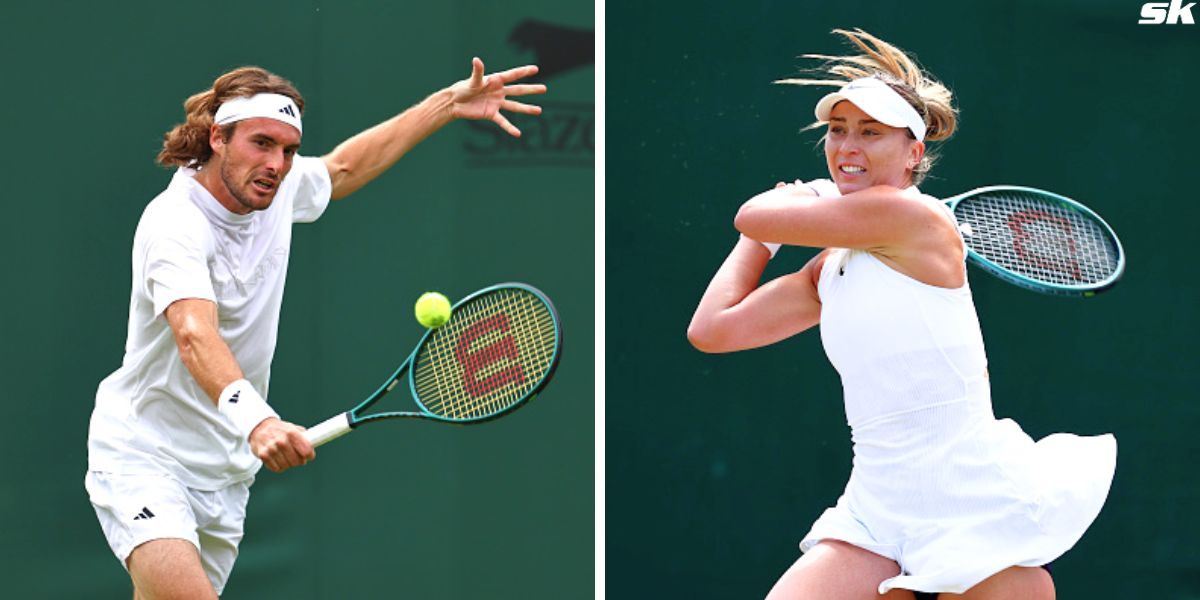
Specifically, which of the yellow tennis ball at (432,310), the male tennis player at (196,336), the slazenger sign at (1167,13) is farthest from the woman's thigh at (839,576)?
the slazenger sign at (1167,13)

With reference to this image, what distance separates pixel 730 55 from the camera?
3941 millimetres

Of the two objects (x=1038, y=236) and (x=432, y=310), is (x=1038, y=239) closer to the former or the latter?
(x=1038, y=236)

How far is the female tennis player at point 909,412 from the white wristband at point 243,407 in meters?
0.87

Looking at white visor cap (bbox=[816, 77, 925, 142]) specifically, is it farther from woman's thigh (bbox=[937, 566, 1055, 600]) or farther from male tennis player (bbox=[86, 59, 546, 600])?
male tennis player (bbox=[86, 59, 546, 600])

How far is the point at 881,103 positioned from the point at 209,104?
139cm

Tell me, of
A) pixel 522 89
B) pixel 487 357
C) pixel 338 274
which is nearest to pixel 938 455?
pixel 487 357

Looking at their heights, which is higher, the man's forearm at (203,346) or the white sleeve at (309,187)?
the white sleeve at (309,187)

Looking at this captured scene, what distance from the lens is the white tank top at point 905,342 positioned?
102 inches

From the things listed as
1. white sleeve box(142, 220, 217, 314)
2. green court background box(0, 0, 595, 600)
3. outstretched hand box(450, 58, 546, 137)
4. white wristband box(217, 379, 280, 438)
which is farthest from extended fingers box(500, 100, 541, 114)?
white wristband box(217, 379, 280, 438)

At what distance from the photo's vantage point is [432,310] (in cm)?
304

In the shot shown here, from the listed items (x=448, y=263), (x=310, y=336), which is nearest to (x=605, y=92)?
(x=448, y=263)

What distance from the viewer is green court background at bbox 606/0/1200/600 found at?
394 centimetres

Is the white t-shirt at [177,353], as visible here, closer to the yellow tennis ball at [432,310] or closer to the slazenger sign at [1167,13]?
the yellow tennis ball at [432,310]

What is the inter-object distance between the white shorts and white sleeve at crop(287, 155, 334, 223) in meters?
0.61
